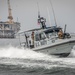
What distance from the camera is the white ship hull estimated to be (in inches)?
880

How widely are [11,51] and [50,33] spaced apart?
600cm

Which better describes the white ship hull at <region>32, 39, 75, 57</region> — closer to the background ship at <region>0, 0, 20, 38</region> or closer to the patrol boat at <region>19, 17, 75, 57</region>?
the patrol boat at <region>19, 17, 75, 57</region>

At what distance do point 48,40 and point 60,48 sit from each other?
5.84 ft

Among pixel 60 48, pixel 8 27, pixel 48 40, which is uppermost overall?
pixel 8 27

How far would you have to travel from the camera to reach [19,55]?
85.4ft

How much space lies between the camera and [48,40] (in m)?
23.9

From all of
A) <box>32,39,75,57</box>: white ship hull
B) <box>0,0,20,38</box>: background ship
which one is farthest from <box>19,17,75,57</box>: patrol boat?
<box>0,0,20,38</box>: background ship

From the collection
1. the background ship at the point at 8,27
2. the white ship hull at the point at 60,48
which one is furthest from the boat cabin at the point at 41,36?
the background ship at the point at 8,27

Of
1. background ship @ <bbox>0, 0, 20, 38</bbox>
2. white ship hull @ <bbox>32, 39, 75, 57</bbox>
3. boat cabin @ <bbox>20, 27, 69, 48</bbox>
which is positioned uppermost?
background ship @ <bbox>0, 0, 20, 38</bbox>

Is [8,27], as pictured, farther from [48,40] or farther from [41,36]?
[48,40]

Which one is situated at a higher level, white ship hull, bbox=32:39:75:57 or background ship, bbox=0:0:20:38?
background ship, bbox=0:0:20:38

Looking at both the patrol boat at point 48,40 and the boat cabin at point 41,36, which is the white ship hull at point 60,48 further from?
the boat cabin at point 41,36

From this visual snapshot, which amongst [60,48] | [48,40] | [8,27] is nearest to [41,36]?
[48,40]

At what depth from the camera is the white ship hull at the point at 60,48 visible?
880 inches
